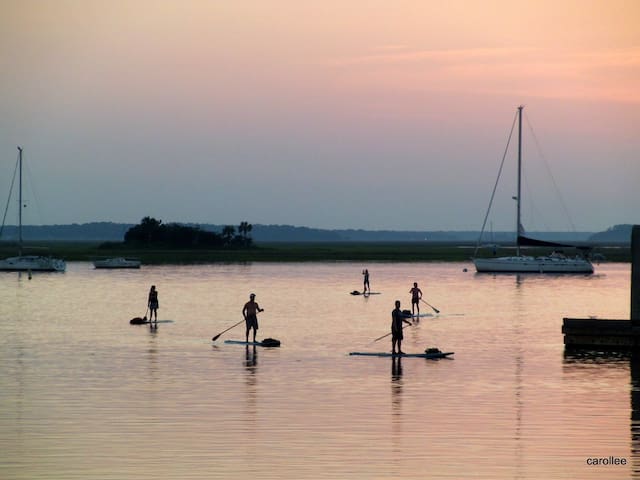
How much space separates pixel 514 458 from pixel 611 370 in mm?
16008

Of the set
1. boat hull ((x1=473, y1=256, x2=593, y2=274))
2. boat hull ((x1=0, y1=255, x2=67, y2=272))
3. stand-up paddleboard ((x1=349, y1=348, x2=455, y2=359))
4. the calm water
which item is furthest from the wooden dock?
boat hull ((x1=0, y1=255, x2=67, y2=272))

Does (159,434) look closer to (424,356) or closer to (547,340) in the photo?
(424,356)

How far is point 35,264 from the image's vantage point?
14450 centimetres

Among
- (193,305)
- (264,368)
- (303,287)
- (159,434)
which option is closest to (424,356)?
(264,368)

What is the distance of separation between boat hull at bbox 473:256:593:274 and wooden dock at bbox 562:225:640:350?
3686 inches

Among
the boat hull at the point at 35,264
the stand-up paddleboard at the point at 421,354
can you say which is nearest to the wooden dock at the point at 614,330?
the stand-up paddleboard at the point at 421,354

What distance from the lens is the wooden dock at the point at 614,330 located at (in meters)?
44.7

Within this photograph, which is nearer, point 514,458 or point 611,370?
point 514,458

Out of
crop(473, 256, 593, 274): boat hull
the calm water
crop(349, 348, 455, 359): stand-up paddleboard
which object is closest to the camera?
the calm water

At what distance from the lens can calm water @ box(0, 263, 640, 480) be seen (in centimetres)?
2336

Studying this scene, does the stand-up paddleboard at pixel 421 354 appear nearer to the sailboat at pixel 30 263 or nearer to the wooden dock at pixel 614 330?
the wooden dock at pixel 614 330

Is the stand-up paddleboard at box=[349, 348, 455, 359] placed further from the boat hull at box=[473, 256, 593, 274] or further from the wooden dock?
the boat hull at box=[473, 256, 593, 274]

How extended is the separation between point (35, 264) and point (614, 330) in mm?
109501

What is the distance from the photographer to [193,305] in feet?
248
